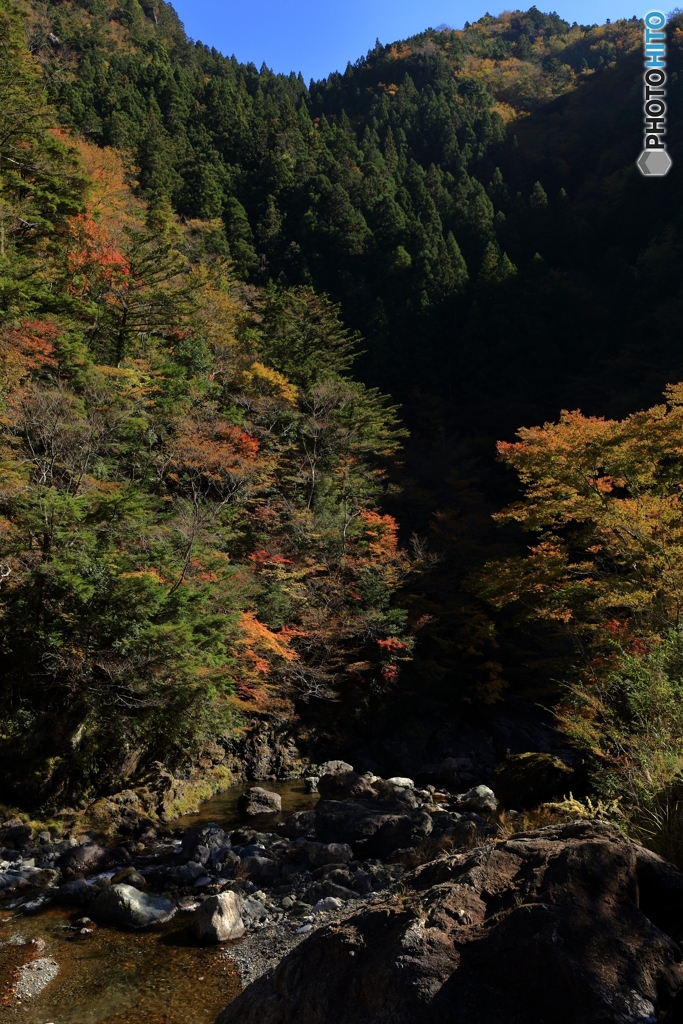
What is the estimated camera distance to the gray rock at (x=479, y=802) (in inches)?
432

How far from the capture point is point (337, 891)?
22.6 ft

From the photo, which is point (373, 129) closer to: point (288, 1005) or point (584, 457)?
point (584, 457)

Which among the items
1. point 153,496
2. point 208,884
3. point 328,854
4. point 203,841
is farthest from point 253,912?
point 153,496

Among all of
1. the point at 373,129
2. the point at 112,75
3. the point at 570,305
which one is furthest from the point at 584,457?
the point at 373,129

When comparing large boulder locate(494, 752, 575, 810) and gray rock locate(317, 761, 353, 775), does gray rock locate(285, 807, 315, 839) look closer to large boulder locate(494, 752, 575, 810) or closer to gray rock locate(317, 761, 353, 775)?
A: large boulder locate(494, 752, 575, 810)

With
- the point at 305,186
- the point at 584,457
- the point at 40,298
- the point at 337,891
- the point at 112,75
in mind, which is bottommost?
the point at 337,891

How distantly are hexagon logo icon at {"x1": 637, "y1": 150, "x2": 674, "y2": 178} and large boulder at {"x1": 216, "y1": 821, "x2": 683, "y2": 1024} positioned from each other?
3171 centimetres

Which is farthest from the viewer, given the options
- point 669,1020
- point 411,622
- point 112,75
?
point 112,75

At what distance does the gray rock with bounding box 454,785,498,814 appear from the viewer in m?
11.0

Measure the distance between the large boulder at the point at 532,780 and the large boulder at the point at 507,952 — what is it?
5655mm

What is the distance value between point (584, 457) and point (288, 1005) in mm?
10545

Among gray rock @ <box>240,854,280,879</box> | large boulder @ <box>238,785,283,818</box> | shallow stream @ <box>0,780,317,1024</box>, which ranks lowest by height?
large boulder @ <box>238,785,283,818</box>

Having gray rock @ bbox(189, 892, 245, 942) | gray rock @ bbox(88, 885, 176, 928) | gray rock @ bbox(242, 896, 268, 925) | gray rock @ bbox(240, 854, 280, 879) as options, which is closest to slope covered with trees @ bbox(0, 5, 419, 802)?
gray rock @ bbox(240, 854, 280, 879)

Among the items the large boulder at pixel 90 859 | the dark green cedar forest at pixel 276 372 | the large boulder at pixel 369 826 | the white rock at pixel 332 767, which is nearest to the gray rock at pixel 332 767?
the white rock at pixel 332 767
